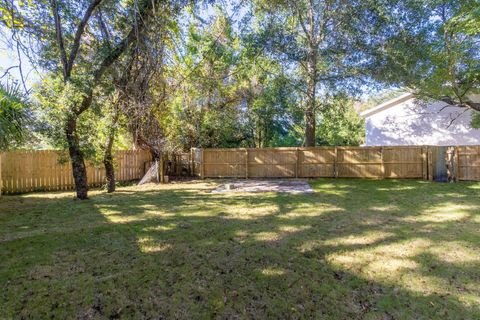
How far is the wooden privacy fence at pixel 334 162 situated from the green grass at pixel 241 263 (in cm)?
611

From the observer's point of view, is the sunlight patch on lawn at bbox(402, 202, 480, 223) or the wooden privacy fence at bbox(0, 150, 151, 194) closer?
the sunlight patch on lawn at bbox(402, 202, 480, 223)

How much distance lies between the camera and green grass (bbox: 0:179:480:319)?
2490 millimetres

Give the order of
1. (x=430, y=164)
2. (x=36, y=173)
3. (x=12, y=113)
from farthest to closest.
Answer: (x=430, y=164), (x=36, y=173), (x=12, y=113)

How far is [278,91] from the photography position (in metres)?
12.5

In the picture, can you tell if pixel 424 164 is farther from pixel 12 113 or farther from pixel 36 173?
pixel 36 173

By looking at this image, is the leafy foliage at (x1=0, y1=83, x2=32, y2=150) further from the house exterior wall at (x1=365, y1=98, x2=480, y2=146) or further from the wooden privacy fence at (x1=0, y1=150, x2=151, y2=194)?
the house exterior wall at (x1=365, y1=98, x2=480, y2=146)

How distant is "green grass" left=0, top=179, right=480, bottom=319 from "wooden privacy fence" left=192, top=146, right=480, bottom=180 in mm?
6110

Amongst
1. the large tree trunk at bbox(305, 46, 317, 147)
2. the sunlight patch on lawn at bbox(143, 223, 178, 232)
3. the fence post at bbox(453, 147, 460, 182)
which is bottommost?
the sunlight patch on lawn at bbox(143, 223, 178, 232)

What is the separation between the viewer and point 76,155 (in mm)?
7352

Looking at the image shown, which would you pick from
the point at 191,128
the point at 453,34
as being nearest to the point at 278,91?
the point at 191,128

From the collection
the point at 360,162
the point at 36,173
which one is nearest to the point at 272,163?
the point at 360,162

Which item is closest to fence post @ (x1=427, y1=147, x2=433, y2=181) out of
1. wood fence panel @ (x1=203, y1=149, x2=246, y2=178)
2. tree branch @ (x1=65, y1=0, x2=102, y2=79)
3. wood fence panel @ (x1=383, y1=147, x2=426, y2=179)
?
wood fence panel @ (x1=383, y1=147, x2=426, y2=179)

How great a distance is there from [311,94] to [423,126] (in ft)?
23.2

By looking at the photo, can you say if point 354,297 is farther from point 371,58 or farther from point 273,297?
point 371,58
